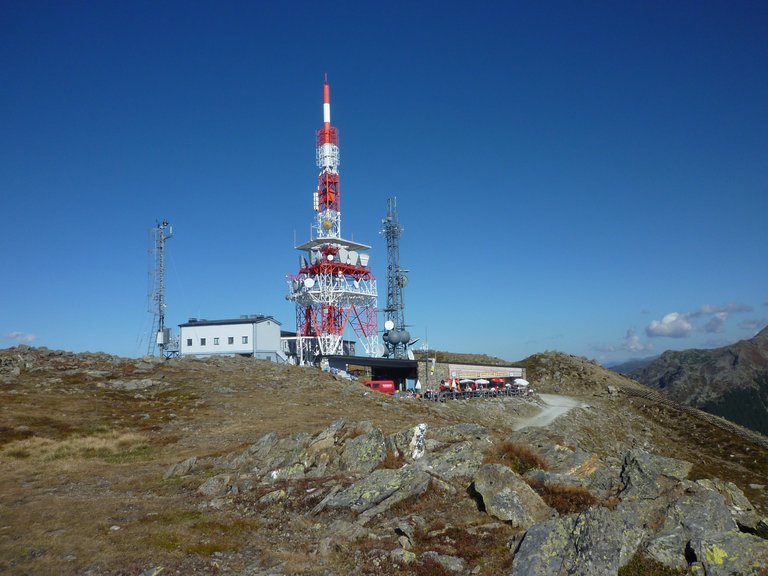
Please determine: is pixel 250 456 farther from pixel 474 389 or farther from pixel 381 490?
pixel 474 389

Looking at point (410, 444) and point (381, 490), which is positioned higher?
point (410, 444)

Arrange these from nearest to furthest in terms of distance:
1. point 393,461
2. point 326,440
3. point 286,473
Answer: point 393,461, point 286,473, point 326,440

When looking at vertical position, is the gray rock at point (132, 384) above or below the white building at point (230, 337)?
below

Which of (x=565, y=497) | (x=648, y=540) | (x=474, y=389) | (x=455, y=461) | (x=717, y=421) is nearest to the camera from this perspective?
(x=648, y=540)

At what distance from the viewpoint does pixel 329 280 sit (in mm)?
74438

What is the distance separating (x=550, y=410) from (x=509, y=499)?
46.5m

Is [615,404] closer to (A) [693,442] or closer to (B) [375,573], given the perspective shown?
(A) [693,442]

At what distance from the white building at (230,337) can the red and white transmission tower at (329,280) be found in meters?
5.26

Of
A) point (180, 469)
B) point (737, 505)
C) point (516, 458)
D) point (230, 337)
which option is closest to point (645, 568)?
point (516, 458)

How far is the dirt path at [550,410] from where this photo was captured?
50.6 m

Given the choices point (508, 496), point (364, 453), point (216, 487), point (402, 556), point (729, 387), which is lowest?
point (729, 387)

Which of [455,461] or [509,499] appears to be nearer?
[509,499]

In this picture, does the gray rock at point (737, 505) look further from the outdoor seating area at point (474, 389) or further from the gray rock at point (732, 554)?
the outdoor seating area at point (474, 389)

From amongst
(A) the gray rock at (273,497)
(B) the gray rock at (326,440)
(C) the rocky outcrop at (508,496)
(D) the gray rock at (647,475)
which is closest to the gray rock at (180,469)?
(C) the rocky outcrop at (508,496)
